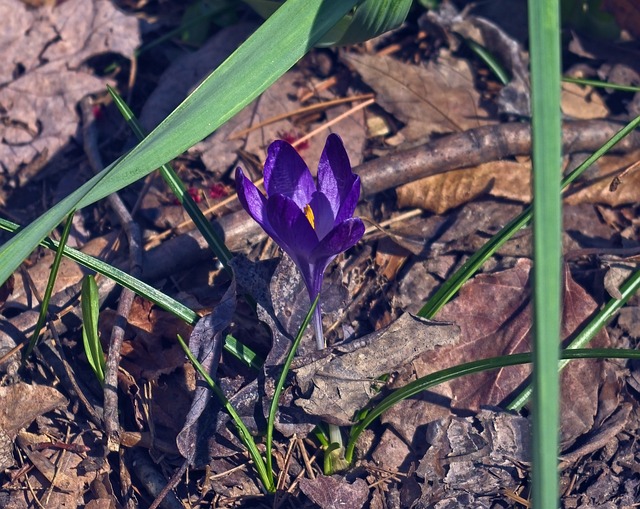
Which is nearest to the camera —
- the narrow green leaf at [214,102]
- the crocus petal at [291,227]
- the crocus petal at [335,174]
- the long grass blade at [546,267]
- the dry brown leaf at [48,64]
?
the long grass blade at [546,267]

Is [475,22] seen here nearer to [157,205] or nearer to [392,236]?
[392,236]

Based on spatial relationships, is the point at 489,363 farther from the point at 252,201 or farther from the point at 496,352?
the point at 252,201

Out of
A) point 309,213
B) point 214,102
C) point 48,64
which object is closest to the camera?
point 214,102

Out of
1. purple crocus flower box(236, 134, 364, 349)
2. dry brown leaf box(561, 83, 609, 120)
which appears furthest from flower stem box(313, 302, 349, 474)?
dry brown leaf box(561, 83, 609, 120)

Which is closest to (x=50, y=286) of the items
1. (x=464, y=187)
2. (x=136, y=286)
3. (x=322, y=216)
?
(x=136, y=286)

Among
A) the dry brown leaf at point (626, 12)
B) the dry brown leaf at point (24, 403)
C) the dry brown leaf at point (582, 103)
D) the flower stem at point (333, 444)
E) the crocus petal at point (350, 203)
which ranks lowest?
the dry brown leaf at point (24, 403)

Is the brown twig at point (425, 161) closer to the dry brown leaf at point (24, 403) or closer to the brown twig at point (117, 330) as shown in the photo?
the brown twig at point (117, 330)

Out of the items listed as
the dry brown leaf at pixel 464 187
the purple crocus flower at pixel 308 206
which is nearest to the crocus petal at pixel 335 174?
the purple crocus flower at pixel 308 206
